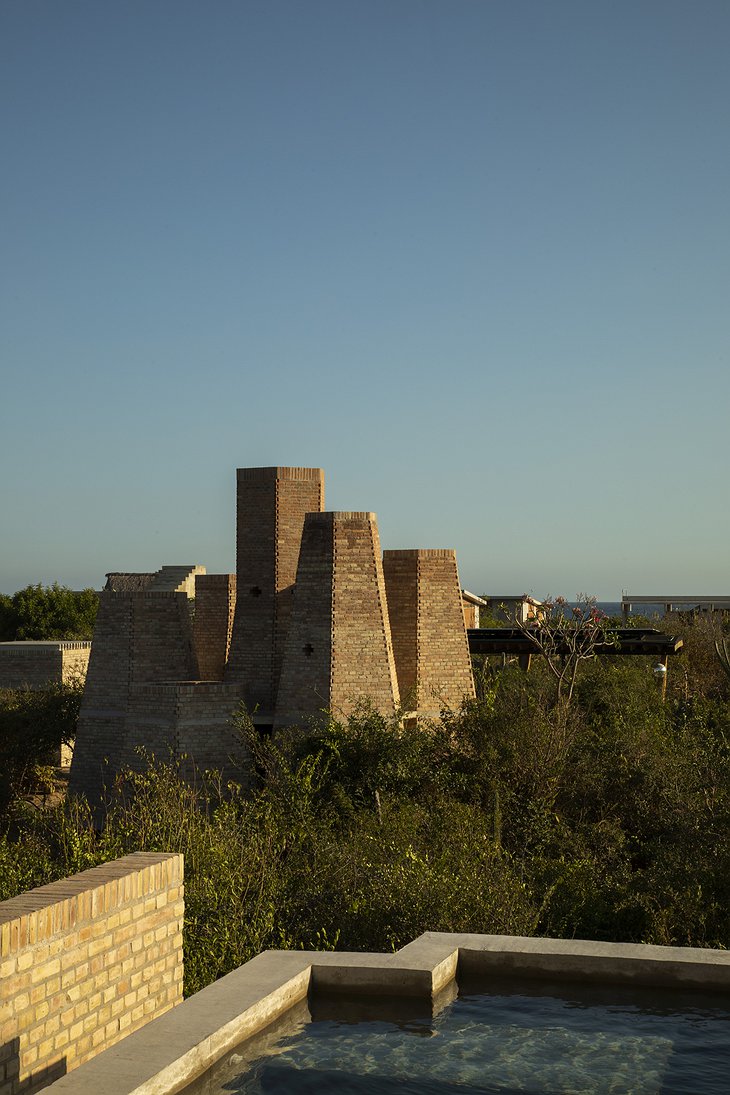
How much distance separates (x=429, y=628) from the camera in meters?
22.1

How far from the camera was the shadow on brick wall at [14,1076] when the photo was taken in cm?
595

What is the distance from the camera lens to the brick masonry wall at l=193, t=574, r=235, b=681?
24.1 metres

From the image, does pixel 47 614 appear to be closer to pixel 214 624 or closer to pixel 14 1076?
pixel 214 624

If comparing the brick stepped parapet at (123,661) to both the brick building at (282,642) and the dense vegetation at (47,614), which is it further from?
the dense vegetation at (47,614)

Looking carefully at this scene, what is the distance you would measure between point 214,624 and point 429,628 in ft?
15.8

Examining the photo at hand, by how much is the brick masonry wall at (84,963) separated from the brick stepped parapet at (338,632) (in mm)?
12413

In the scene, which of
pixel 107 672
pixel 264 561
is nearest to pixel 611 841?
pixel 264 561

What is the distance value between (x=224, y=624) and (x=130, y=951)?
17.2 m

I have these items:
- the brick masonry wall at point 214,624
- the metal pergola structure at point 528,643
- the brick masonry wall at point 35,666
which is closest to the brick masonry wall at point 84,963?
the brick masonry wall at point 214,624

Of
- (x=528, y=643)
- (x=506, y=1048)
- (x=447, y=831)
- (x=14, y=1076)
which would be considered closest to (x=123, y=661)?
(x=447, y=831)

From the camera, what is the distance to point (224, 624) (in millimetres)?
24281

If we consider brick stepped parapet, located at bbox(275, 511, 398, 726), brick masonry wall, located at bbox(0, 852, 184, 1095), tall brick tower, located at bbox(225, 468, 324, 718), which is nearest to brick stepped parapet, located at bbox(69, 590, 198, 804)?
tall brick tower, located at bbox(225, 468, 324, 718)

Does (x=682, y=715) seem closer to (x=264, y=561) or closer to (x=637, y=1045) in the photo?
(x=264, y=561)

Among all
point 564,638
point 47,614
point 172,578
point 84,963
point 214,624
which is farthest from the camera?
point 47,614
